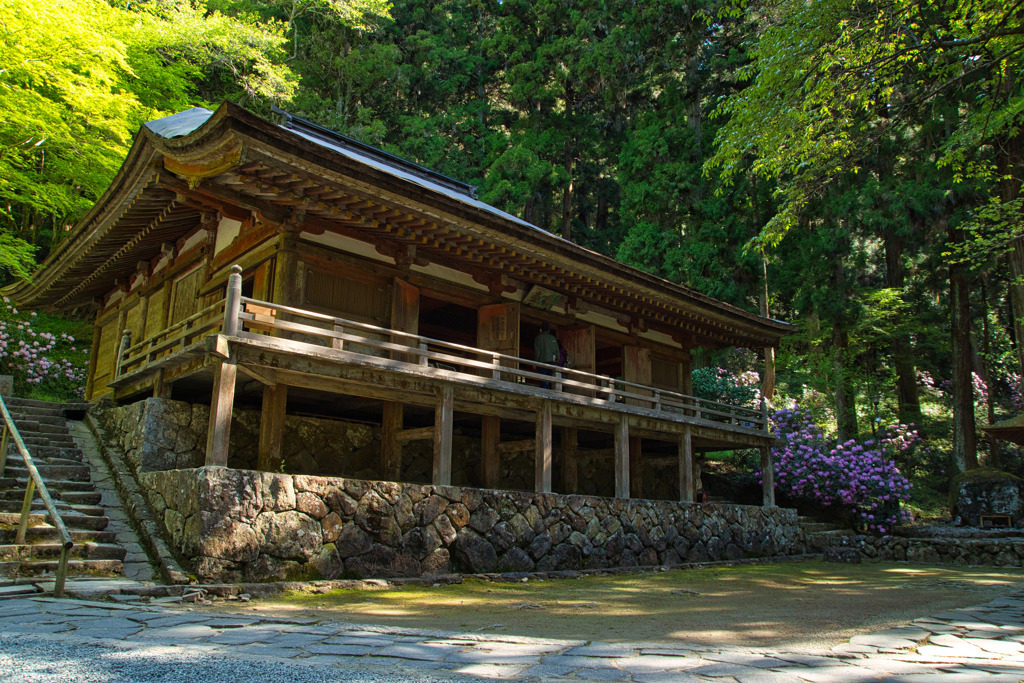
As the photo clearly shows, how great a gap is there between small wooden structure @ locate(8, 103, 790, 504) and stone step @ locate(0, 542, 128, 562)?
5.22ft

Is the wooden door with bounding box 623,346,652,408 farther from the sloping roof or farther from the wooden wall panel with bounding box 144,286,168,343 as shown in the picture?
the wooden wall panel with bounding box 144,286,168,343

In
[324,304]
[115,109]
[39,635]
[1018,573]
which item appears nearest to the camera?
[39,635]

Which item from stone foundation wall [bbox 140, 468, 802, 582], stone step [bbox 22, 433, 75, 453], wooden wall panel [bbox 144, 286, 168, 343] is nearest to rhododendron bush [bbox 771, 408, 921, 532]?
stone foundation wall [bbox 140, 468, 802, 582]

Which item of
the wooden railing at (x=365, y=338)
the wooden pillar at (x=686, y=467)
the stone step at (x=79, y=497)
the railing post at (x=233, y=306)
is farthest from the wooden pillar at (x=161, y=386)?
the wooden pillar at (x=686, y=467)

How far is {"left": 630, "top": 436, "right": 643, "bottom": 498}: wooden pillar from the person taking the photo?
1667 cm

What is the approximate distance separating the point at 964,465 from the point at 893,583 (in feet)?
41.1

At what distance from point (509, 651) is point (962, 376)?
2272 centimetres

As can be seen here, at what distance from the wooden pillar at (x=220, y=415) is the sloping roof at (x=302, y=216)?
266 cm

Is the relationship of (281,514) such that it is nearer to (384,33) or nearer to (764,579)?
(764,579)

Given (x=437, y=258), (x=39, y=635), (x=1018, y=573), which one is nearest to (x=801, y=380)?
(x=1018, y=573)

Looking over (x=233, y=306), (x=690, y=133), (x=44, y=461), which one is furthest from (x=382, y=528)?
(x=690, y=133)

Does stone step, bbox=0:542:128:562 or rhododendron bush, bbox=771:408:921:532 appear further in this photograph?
rhododendron bush, bbox=771:408:921:532

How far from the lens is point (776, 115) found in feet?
39.1

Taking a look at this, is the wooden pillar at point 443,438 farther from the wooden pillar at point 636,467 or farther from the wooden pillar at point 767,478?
the wooden pillar at point 767,478
